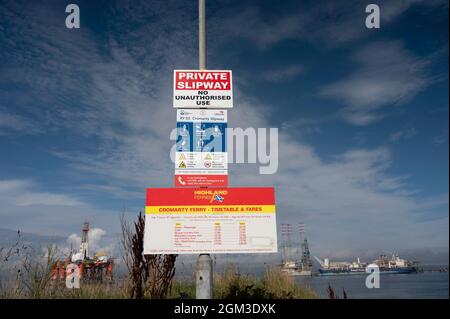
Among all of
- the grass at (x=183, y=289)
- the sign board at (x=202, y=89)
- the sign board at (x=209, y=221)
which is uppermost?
the sign board at (x=202, y=89)

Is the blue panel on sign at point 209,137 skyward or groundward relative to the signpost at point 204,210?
skyward

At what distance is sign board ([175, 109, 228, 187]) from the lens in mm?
4930

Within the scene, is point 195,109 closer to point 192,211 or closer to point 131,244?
point 192,211

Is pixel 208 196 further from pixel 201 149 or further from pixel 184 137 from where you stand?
pixel 184 137

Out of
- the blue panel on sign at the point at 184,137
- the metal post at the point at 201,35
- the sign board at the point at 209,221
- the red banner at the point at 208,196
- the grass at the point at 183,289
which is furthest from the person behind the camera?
the grass at the point at 183,289

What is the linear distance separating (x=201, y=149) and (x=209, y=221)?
3.76 feet

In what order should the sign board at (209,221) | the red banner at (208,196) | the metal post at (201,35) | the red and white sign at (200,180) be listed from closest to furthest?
the sign board at (209,221)
the red banner at (208,196)
the red and white sign at (200,180)
the metal post at (201,35)

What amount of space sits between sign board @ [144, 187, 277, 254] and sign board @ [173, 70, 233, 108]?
147 cm

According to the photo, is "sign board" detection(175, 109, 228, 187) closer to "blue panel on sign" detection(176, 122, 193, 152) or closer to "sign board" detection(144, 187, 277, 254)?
"blue panel on sign" detection(176, 122, 193, 152)

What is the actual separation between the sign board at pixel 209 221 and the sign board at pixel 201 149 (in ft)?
0.68

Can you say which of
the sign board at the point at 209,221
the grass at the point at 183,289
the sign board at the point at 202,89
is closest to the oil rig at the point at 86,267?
the grass at the point at 183,289

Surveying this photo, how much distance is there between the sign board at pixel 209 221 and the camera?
461 centimetres

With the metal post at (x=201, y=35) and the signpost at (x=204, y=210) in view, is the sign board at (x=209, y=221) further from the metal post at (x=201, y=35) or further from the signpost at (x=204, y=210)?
the metal post at (x=201, y=35)

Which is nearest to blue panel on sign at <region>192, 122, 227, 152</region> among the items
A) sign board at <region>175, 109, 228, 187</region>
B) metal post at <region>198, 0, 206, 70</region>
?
sign board at <region>175, 109, 228, 187</region>
